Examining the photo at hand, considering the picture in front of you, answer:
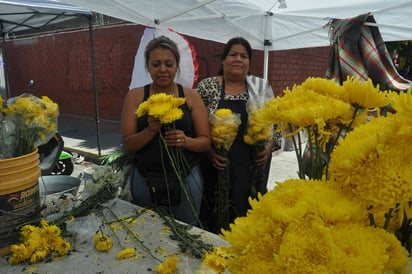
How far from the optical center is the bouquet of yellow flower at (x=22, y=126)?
1.19m

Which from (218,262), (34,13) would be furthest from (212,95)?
(34,13)

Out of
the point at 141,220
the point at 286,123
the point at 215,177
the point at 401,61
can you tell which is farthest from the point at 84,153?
the point at 401,61

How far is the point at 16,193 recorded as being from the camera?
113 centimetres

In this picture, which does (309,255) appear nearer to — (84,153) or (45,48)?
(84,153)

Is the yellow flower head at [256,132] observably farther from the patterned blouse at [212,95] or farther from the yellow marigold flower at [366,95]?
the yellow marigold flower at [366,95]

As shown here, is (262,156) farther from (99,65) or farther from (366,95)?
(99,65)

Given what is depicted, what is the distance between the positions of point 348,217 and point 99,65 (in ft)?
28.7

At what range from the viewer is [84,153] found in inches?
248

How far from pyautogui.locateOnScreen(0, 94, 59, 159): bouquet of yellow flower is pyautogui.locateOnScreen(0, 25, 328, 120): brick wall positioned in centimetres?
478

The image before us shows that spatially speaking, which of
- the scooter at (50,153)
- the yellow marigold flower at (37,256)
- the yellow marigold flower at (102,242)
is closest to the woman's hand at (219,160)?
the yellow marigold flower at (102,242)

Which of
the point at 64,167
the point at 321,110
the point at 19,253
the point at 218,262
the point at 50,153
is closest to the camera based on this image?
the point at 321,110

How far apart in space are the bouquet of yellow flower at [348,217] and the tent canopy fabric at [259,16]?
8.19 ft

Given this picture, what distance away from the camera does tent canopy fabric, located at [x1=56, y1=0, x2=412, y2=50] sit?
3.03 metres

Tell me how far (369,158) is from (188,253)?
841mm
